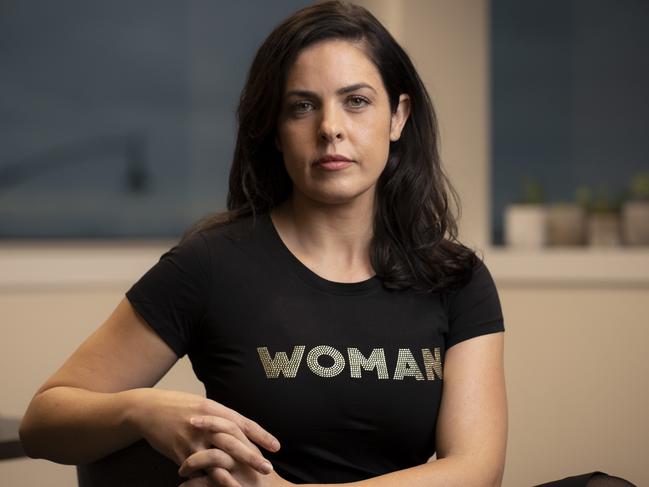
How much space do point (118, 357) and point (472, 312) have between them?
58 centimetres

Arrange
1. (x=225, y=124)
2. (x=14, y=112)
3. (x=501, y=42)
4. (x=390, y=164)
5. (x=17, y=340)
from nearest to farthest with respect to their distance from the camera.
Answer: (x=390, y=164), (x=17, y=340), (x=14, y=112), (x=225, y=124), (x=501, y=42)

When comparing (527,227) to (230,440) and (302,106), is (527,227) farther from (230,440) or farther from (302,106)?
(230,440)

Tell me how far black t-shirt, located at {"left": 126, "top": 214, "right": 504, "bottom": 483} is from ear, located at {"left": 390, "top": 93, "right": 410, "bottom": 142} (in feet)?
0.87

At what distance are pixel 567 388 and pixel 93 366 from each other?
217 centimetres

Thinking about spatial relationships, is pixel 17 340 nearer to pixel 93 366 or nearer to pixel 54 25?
pixel 54 25

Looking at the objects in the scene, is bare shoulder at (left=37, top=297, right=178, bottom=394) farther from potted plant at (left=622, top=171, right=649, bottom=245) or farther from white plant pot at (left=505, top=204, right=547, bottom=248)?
potted plant at (left=622, top=171, right=649, bottom=245)

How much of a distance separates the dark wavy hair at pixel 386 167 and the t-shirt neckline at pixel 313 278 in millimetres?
30

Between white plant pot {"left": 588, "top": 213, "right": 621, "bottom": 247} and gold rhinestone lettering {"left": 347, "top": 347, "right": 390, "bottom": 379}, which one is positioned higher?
gold rhinestone lettering {"left": 347, "top": 347, "right": 390, "bottom": 379}

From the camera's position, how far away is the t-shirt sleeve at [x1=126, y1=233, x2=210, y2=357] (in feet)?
5.02

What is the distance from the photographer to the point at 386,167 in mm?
1790

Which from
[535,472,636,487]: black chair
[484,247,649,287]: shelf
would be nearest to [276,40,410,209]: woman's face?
[535,472,636,487]: black chair

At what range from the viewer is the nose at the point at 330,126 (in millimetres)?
1542

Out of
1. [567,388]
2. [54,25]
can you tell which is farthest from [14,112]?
[567,388]

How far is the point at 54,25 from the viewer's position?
3205 mm
